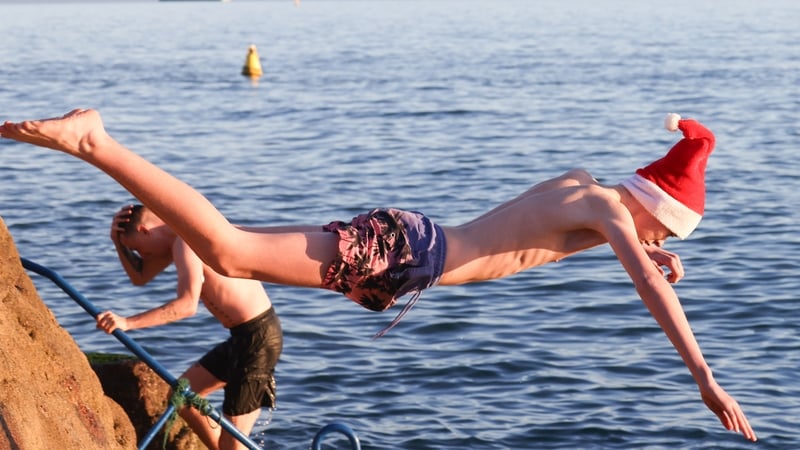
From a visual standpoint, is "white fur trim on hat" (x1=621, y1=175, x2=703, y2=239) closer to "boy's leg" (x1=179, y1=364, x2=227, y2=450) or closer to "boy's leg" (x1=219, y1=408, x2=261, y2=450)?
"boy's leg" (x1=219, y1=408, x2=261, y2=450)

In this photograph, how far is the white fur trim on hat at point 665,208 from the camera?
18.2 feet

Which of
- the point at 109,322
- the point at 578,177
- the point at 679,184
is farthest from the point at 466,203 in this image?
the point at 679,184

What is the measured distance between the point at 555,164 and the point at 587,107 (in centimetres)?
811

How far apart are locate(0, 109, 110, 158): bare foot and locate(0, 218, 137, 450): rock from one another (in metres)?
1.28

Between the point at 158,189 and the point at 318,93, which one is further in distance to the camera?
the point at 318,93

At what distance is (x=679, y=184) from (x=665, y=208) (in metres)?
0.14

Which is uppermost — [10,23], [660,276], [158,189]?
[158,189]

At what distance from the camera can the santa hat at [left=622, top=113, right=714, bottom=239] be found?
5.56 m

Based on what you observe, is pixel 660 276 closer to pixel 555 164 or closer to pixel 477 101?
pixel 555 164

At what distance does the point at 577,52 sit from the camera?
47.4 meters

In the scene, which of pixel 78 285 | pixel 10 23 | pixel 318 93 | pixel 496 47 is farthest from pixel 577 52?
pixel 10 23

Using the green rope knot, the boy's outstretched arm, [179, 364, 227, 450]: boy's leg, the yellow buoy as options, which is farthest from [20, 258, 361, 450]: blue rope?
the yellow buoy

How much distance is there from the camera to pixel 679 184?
5.61 m

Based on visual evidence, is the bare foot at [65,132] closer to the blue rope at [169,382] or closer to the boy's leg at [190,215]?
the boy's leg at [190,215]
